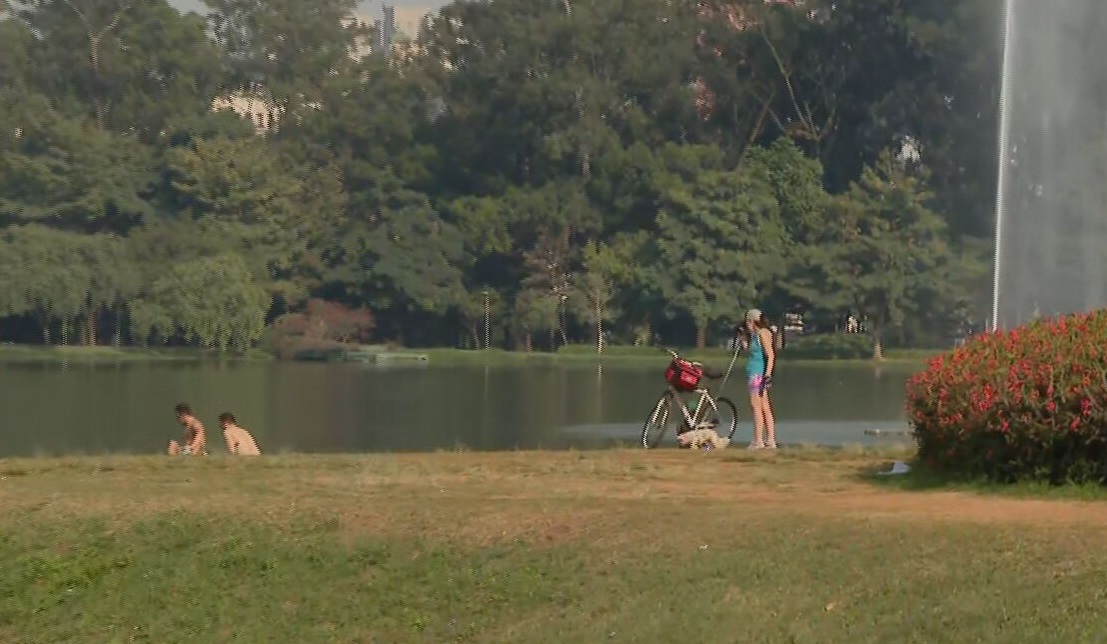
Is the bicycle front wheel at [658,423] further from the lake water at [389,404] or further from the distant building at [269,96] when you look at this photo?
the distant building at [269,96]

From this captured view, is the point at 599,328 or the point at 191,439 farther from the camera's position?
the point at 599,328

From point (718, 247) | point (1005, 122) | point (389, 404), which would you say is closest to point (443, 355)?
point (718, 247)

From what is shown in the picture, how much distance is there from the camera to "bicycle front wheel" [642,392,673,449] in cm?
1959

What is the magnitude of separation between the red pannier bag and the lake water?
19.5ft

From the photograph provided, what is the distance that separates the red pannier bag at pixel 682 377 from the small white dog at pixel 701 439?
2.62ft

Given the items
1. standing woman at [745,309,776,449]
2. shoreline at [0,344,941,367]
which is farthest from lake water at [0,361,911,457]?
standing woman at [745,309,776,449]

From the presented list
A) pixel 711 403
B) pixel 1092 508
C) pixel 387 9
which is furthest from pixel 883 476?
pixel 387 9

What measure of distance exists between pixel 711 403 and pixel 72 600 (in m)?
8.53

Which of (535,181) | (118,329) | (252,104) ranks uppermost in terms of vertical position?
(252,104)

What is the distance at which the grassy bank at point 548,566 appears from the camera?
33.4 ft

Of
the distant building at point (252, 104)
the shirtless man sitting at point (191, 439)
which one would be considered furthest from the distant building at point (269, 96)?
the shirtless man sitting at point (191, 439)

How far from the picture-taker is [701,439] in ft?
59.9

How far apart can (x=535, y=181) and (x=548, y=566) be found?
5496cm

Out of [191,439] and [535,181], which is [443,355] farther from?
[191,439]
